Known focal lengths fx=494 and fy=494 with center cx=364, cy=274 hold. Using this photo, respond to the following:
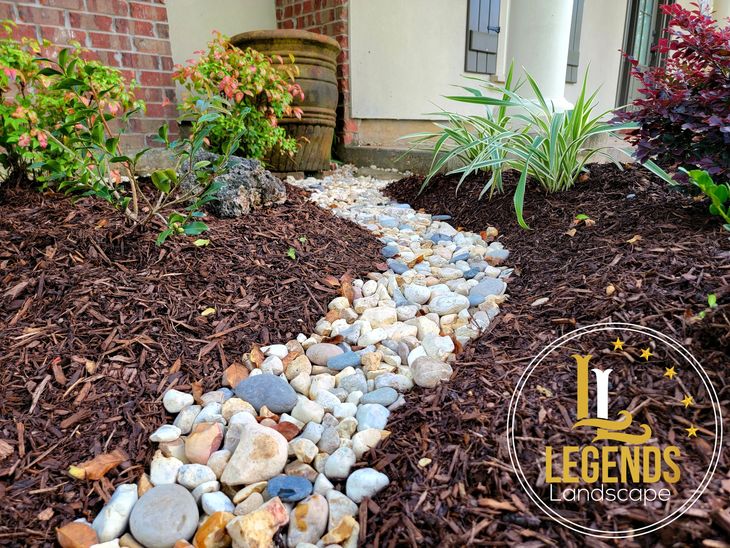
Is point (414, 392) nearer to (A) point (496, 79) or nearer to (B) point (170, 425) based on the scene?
(B) point (170, 425)

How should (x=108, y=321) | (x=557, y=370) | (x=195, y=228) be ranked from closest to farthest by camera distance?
(x=557, y=370)
(x=108, y=321)
(x=195, y=228)

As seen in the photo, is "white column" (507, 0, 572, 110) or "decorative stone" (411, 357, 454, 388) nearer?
"decorative stone" (411, 357, 454, 388)

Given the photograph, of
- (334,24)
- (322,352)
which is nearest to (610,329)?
(322,352)

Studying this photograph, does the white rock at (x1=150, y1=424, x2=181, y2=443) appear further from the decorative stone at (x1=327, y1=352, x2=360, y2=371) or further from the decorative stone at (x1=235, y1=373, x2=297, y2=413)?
the decorative stone at (x1=327, y1=352, x2=360, y2=371)

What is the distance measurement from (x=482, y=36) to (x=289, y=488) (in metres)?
4.76

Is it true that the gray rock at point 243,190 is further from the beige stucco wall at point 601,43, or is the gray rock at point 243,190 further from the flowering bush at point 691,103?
the beige stucco wall at point 601,43

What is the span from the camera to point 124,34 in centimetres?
299

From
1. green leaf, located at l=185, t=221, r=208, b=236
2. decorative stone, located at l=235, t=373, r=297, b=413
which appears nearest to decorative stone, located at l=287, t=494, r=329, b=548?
decorative stone, located at l=235, t=373, r=297, b=413

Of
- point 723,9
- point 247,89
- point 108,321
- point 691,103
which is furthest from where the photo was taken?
point 723,9

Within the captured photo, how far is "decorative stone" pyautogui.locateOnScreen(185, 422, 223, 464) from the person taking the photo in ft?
3.86

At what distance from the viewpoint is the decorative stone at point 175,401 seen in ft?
4.25

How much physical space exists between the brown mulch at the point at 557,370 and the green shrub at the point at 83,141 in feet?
3.27

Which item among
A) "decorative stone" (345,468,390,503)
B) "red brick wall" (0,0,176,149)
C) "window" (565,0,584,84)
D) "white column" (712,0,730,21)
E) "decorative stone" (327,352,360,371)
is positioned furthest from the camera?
"white column" (712,0,730,21)

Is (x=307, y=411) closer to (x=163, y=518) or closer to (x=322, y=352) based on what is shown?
(x=322, y=352)
